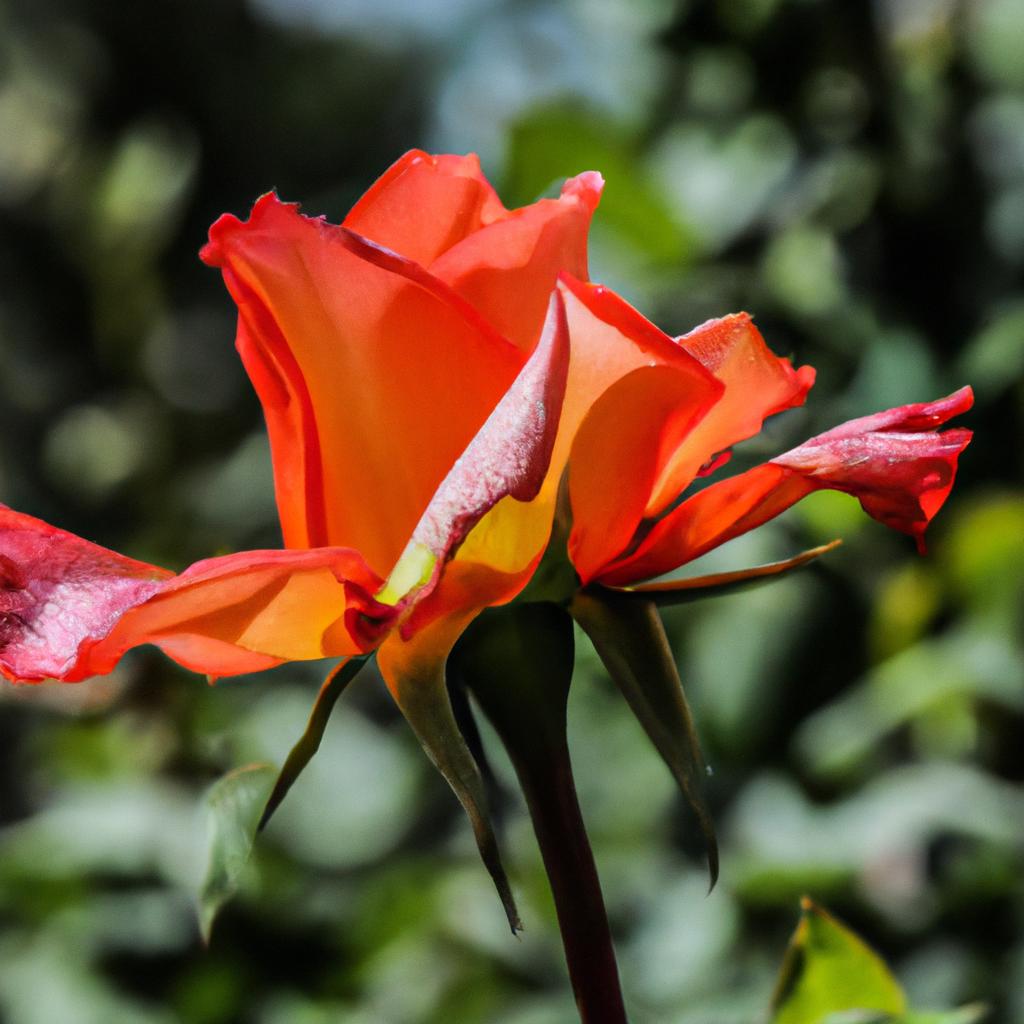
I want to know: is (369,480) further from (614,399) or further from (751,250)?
(751,250)

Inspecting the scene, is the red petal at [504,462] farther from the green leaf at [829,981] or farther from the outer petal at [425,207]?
the green leaf at [829,981]

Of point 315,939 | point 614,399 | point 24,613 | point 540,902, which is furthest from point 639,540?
point 315,939

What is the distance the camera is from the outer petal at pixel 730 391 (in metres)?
0.33

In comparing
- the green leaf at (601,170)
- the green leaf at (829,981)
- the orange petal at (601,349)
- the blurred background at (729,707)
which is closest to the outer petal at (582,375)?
the orange petal at (601,349)

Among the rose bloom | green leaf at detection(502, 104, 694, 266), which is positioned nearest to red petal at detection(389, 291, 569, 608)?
the rose bloom

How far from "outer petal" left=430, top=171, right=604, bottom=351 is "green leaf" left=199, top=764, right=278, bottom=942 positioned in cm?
13

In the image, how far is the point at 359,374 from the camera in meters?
0.33

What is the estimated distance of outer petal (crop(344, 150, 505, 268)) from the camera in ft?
1.11

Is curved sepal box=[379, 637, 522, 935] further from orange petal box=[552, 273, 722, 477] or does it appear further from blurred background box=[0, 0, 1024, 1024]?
blurred background box=[0, 0, 1024, 1024]

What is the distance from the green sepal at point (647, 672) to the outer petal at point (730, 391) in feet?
0.12

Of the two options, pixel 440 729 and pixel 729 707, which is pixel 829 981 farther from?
pixel 729 707

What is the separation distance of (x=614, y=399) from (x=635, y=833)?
0.58m

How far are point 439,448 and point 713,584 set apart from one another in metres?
0.08

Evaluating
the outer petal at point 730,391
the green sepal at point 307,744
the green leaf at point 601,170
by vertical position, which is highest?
the green leaf at point 601,170
